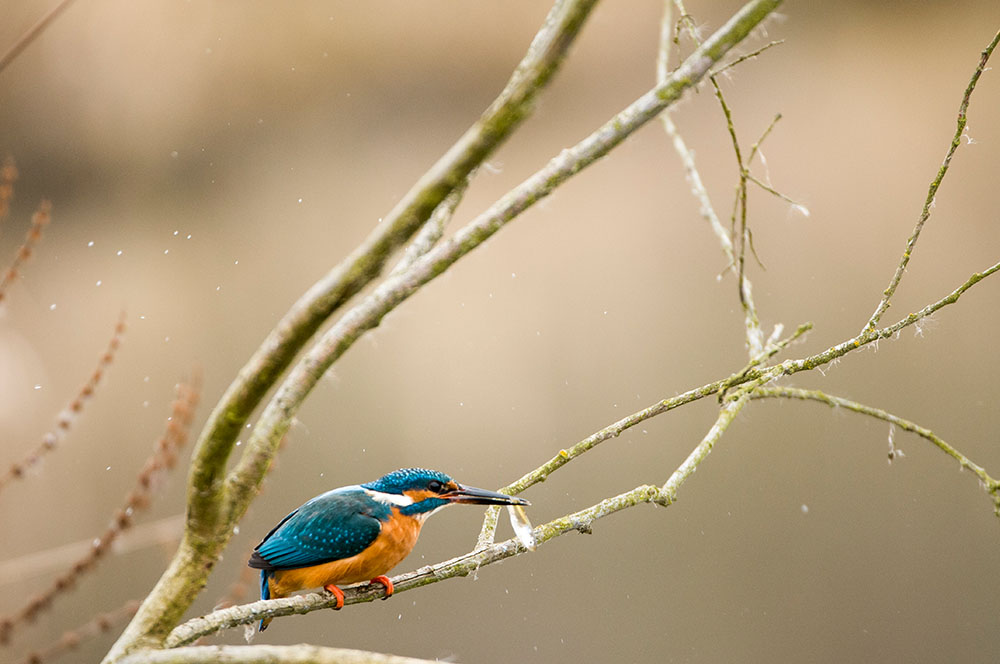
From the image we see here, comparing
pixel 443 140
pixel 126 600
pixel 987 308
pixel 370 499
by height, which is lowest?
pixel 370 499

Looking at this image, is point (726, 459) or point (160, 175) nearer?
point (726, 459)

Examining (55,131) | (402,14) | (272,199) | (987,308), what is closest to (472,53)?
(402,14)

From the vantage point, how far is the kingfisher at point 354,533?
4.07ft

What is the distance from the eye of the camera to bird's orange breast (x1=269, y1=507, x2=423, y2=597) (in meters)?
1.24

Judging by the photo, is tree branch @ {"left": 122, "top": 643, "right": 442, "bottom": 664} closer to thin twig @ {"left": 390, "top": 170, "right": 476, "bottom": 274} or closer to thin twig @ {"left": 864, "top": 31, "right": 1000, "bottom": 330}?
thin twig @ {"left": 390, "top": 170, "right": 476, "bottom": 274}

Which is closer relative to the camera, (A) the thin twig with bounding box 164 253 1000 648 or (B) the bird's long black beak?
(A) the thin twig with bounding box 164 253 1000 648

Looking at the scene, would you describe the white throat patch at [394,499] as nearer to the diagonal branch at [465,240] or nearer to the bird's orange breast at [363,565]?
the bird's orange breast at [363,565]

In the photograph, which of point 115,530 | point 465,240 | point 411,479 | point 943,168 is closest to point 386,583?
point 411,479

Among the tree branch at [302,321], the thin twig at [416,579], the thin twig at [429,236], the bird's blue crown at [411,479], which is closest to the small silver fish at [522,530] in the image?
the thin twig at [416,579]

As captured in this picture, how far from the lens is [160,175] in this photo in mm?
3027

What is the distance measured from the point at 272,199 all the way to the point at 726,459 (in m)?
1.82

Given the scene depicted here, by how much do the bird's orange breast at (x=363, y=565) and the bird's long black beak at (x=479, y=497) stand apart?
8cm

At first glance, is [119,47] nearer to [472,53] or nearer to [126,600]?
[472,53]

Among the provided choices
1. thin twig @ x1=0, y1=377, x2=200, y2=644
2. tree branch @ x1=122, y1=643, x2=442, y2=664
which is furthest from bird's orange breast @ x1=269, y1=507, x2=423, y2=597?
tree branch @ x1=122, y1=643, x2=442, y2=664
